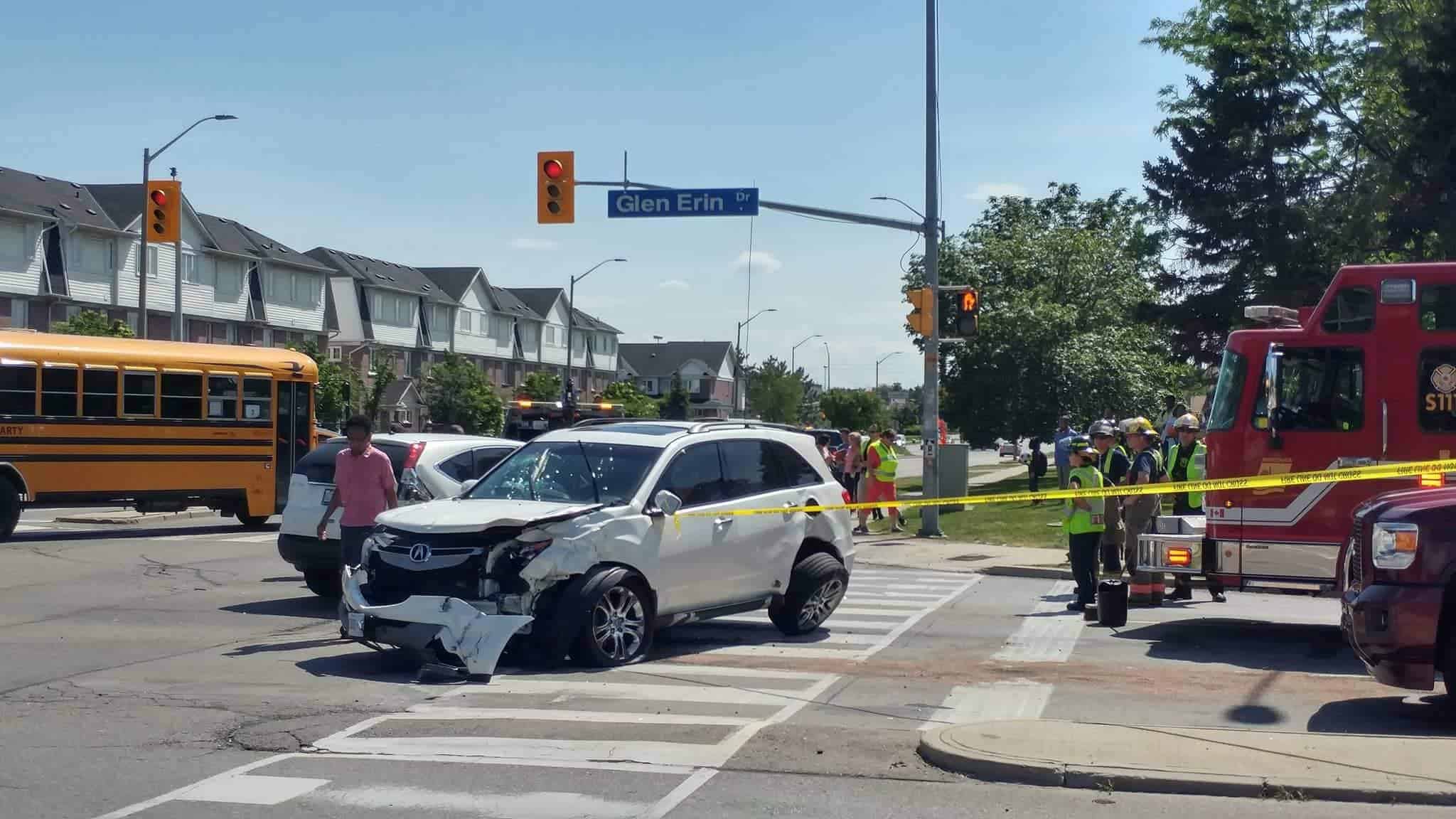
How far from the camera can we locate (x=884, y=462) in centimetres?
2377

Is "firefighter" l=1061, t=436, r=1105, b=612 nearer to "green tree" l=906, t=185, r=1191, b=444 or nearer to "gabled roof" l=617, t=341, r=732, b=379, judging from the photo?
"green tree" l=906, t=185, r=1191, b=444

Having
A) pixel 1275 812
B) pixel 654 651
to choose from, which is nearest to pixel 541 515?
pixel 654 651

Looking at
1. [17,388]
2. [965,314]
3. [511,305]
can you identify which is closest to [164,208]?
[17,388]

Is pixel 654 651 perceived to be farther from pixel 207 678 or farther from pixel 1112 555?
pixel 1112 555

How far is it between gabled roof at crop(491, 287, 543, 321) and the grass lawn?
6050cm

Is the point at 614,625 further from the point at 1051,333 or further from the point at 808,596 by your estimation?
the point at 1051,333

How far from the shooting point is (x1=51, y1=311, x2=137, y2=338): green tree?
158ft

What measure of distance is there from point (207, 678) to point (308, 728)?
6.80 ft

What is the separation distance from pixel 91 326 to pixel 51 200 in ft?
24.7


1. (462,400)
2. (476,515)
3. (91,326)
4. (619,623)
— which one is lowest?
(619,623)

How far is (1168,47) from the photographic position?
42.6 meters

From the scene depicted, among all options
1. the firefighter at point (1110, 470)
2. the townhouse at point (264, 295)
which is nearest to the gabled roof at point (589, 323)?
the townhouse at point (264, 295)

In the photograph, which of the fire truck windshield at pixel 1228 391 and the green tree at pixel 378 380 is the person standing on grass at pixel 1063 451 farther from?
the green tree at pixel 378 380

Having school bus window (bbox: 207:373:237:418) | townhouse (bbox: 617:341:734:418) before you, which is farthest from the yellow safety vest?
townhouse (bbox: 617:341:734:418)
